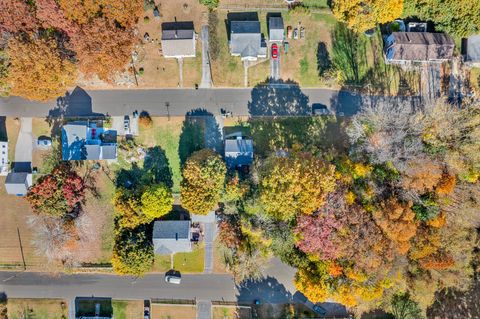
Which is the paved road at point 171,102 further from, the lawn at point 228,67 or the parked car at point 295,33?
the parked car at point 295,33

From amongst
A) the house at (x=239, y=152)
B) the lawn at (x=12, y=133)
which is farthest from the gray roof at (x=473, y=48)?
the lawn at (x=12, y=133)

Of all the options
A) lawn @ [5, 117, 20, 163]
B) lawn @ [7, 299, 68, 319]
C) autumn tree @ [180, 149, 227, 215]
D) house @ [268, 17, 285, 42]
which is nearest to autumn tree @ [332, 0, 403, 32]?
house @ [268, 17, 285, 42]

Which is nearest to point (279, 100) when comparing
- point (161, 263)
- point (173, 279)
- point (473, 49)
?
point (473, 49)

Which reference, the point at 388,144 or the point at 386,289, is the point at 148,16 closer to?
the point at 388,144

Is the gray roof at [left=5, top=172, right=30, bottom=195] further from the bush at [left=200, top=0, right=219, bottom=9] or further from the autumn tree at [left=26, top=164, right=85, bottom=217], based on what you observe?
the bush at [left=200, top=0, right=219, bottom=9]

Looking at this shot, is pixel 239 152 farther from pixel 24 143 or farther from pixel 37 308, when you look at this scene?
pixel 37 308

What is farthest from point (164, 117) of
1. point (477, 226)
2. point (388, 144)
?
point (477, 226)
